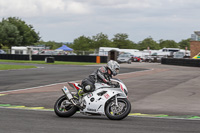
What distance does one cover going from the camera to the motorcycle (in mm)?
8938

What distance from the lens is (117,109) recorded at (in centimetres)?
897

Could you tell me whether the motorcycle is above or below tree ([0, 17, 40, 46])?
below

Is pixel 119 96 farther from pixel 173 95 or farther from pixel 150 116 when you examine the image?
pixel 173 95

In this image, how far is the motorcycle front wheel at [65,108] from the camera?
30.9 ft

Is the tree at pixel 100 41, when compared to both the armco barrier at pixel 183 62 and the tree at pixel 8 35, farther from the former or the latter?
the armco barrier at pixel 183 62

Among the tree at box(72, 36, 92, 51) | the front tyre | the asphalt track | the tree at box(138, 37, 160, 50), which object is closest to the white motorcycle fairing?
the front tyre

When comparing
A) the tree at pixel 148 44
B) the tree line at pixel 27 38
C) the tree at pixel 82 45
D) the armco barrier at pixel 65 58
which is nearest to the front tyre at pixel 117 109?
the armco barrier at pixel 65 58

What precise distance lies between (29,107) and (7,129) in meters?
4.26

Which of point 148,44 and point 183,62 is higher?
point 148,44

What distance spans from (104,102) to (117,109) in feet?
1.12

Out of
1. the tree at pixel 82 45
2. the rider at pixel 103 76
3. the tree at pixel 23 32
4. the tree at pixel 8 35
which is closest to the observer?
the rider at pixel 103 76

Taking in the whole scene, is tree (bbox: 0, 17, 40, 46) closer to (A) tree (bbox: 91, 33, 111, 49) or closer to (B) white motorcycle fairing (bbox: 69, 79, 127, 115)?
(A) tree (bbox: 91, 33, 111, 49)

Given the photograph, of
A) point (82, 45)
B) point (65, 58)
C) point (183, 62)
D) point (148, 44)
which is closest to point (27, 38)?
point (82, 45)

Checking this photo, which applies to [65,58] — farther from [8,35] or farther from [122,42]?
[122,42]
